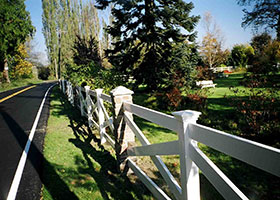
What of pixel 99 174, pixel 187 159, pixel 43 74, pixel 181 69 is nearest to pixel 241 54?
pixel 181 69

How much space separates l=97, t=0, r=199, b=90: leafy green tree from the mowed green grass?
6.52 m

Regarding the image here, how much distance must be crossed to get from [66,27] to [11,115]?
40.3m

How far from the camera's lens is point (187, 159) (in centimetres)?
172

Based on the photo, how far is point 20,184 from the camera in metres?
3.23

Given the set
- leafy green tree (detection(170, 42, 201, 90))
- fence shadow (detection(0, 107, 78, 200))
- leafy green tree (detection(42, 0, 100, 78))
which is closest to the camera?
fence shadow (detection(0, 107, 78, 200))

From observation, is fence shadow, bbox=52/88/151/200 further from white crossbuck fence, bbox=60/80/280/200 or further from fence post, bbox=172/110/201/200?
fence post, bbox=172/110/201/200

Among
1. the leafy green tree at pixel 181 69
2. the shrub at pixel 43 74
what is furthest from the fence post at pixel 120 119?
the shrub at pixel 43 74

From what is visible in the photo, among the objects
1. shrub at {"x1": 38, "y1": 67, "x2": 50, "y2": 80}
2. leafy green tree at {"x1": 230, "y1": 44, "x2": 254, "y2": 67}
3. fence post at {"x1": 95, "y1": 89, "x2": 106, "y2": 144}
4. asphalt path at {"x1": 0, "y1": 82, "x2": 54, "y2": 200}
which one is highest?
leafy green tree at {"x1": 230, "y1": 44, "x2": 254, "y2": 67}

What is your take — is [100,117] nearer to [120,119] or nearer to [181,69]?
[120,119]

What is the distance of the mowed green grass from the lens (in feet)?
10.4

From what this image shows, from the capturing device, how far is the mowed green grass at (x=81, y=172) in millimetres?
3166

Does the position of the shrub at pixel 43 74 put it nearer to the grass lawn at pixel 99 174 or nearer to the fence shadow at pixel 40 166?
the fence shadow at pixel 40 166

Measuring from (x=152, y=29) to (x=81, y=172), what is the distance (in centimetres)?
962

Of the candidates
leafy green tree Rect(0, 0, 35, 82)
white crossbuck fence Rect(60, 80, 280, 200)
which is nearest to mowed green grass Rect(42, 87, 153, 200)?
white crossbuck fence Rect(60, 80, 280, 200)
